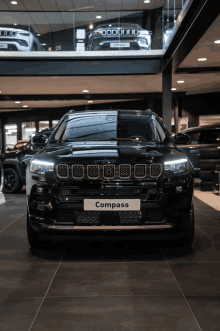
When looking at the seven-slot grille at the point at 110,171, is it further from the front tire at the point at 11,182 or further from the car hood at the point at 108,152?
the front tire at the point at 11,182

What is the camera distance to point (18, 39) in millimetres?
12961

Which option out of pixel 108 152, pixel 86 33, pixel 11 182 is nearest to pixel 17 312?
pixel 108 152

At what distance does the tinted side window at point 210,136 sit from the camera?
32.4 feet

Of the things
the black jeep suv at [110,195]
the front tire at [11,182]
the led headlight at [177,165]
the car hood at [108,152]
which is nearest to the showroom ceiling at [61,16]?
the front tire at [11,182]

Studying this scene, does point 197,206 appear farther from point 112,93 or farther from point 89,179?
point 112,93

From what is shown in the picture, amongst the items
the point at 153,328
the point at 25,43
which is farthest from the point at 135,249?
the point at 25,43

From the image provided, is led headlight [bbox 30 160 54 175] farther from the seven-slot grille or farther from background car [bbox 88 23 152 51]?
background car [bbox 88 23 152 51]

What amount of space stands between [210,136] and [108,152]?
7.07 meters

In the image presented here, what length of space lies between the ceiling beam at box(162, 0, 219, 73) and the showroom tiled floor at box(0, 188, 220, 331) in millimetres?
4374

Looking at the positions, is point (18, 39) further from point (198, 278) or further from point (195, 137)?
point (198, 278)

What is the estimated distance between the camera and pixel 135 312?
2.33m

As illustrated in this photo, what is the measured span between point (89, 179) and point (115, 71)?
10.2 meters

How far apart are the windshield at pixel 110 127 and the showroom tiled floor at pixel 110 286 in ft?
3.87

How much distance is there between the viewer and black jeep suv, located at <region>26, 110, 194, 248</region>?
3299mm
